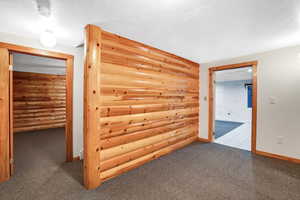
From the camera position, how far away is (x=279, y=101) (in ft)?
8.75

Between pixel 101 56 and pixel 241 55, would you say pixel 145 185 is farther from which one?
pixel 241 55

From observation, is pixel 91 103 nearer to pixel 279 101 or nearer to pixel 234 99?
pixel 279 101

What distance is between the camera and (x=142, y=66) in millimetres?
2385

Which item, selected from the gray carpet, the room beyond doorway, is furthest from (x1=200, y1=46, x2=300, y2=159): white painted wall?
the room beyond doorway

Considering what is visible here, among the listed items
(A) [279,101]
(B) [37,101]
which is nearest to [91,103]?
(A) [279,101]

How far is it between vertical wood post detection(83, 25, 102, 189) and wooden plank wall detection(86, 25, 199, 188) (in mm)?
56

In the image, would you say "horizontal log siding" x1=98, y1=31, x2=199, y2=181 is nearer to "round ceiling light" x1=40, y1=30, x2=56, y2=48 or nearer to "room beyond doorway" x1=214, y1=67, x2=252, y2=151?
"round ceiling light" x1=40, y1=30, x2=56, y2=48

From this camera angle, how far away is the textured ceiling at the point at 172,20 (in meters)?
1.41

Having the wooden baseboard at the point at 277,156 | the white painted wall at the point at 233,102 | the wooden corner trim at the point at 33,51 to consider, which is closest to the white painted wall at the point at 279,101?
the wooden baseboard at the point at 277,156

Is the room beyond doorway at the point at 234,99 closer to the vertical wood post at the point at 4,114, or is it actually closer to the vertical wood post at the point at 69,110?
the vertical wood post at the point at 69,110

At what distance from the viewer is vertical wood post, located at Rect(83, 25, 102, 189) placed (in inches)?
68.6

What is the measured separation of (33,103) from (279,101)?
25.1ft

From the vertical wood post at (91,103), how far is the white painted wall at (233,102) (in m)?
7.58

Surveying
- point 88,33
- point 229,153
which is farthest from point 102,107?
point 229,153
